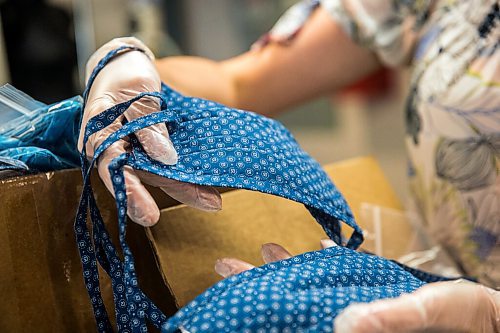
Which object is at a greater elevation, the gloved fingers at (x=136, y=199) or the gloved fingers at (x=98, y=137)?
the gloved fingers at (x=98, y=137)

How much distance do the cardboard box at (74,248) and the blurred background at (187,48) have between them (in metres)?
1.31

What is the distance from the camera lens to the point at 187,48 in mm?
2807

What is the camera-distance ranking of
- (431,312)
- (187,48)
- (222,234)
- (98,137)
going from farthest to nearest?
(187,48), (222,234), (98,137), (431,312)

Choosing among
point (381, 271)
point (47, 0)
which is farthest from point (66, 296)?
point (47, 0)

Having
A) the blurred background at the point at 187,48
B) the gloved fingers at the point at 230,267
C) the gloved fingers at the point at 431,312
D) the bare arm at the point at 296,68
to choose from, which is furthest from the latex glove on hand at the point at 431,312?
the blurred background at the point at 187,48

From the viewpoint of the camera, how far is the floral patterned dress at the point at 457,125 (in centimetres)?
74

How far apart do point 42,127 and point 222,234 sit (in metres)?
0.18

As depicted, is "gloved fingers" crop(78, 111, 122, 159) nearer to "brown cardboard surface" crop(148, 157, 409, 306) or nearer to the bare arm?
"brown cardboard surface" crop(148, 157, 409, 306)

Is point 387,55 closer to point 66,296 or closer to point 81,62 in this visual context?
point 66,296

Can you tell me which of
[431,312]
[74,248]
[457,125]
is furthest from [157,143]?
[457,125]

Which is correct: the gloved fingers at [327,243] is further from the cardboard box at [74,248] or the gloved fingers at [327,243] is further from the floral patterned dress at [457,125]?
the floral patterned dress at [457,125]

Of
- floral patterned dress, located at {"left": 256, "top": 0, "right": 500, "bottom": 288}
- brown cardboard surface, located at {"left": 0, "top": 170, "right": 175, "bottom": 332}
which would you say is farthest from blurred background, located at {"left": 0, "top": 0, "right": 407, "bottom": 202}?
brown cardboard surface, located at {"left": 0, "top": 170, "right": 175, "bottom": 332}

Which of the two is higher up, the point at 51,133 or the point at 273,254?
the point at 51,133

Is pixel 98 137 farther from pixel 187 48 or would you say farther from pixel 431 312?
pixel 187 48
